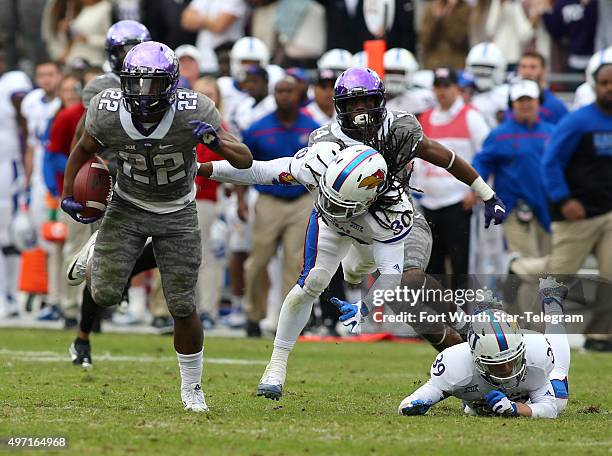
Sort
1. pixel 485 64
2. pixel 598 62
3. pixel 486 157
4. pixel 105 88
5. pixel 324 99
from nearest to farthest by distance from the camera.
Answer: pixel 105 88 < pixel 598 62 < pixel 486 157 < pixel 324 99 < pixel 485 64

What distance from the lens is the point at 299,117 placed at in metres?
11.4

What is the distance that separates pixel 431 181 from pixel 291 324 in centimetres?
442

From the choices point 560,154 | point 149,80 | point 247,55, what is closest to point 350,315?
point 149,80

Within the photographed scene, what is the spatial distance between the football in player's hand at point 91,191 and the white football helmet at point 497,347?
2.20 meters

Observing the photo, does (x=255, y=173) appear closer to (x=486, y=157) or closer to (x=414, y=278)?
(x=414, y=278)

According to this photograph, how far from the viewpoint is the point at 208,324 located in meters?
12.3

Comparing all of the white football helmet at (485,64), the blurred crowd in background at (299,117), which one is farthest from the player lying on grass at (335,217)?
the white football helmet at (485,64)

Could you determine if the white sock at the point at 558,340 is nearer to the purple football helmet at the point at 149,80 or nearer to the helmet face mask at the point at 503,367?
the helmet face mask at the point at 503,367

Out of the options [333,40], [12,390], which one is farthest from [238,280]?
[12,390]

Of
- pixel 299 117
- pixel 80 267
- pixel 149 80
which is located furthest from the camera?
pixel 299 117

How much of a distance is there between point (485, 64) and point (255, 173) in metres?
5.93

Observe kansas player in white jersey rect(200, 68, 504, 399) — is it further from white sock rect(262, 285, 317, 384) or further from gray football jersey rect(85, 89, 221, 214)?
gray football jersey rect(85, 89, 221, 214)

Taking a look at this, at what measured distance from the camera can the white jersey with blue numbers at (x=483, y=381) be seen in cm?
641

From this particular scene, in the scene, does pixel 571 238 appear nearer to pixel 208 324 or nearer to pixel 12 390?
pixel 208 324
